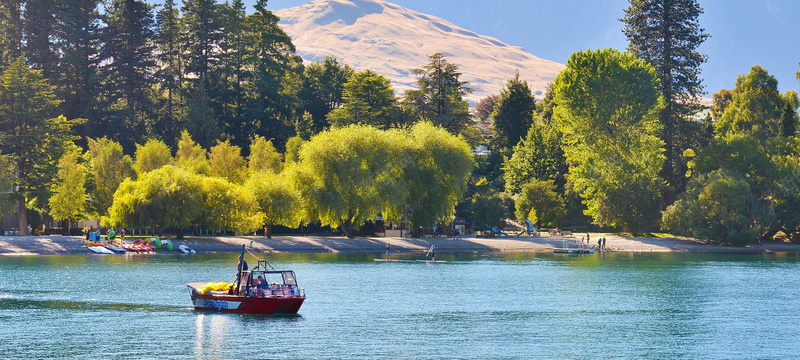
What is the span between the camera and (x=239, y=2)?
150m

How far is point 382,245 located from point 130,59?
2531 inches

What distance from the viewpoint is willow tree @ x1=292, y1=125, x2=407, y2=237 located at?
96.9 metres

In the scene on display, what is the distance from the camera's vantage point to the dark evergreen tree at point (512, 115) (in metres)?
147

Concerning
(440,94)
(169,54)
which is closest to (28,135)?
(169,54)

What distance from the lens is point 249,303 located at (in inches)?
1921

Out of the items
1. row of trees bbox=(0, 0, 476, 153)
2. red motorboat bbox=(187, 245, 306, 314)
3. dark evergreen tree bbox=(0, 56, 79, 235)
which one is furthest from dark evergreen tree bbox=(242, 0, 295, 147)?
red motorboat bbox=(187, 245, 306, 314)

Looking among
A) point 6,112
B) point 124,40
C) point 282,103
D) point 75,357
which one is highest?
point 124,40

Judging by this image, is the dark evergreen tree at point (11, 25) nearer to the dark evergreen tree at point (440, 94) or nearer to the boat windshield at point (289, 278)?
the dark evergreen tree at point (440, 94)

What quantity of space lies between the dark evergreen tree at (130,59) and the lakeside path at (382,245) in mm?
47387

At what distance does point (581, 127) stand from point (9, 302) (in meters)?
82.3

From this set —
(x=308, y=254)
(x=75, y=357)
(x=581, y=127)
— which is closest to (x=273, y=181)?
(x=308, y=254)

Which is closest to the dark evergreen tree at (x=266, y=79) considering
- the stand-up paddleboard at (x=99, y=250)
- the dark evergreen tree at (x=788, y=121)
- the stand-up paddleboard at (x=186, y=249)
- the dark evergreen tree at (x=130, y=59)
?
the dark evergreen tree at (x=130, y=59)

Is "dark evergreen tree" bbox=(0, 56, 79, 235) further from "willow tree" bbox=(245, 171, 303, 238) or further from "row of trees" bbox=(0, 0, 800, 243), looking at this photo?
"willow tree" bbox=(245, 171, 303, 238)

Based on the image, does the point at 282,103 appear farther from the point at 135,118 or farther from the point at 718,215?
the point at 718,215
